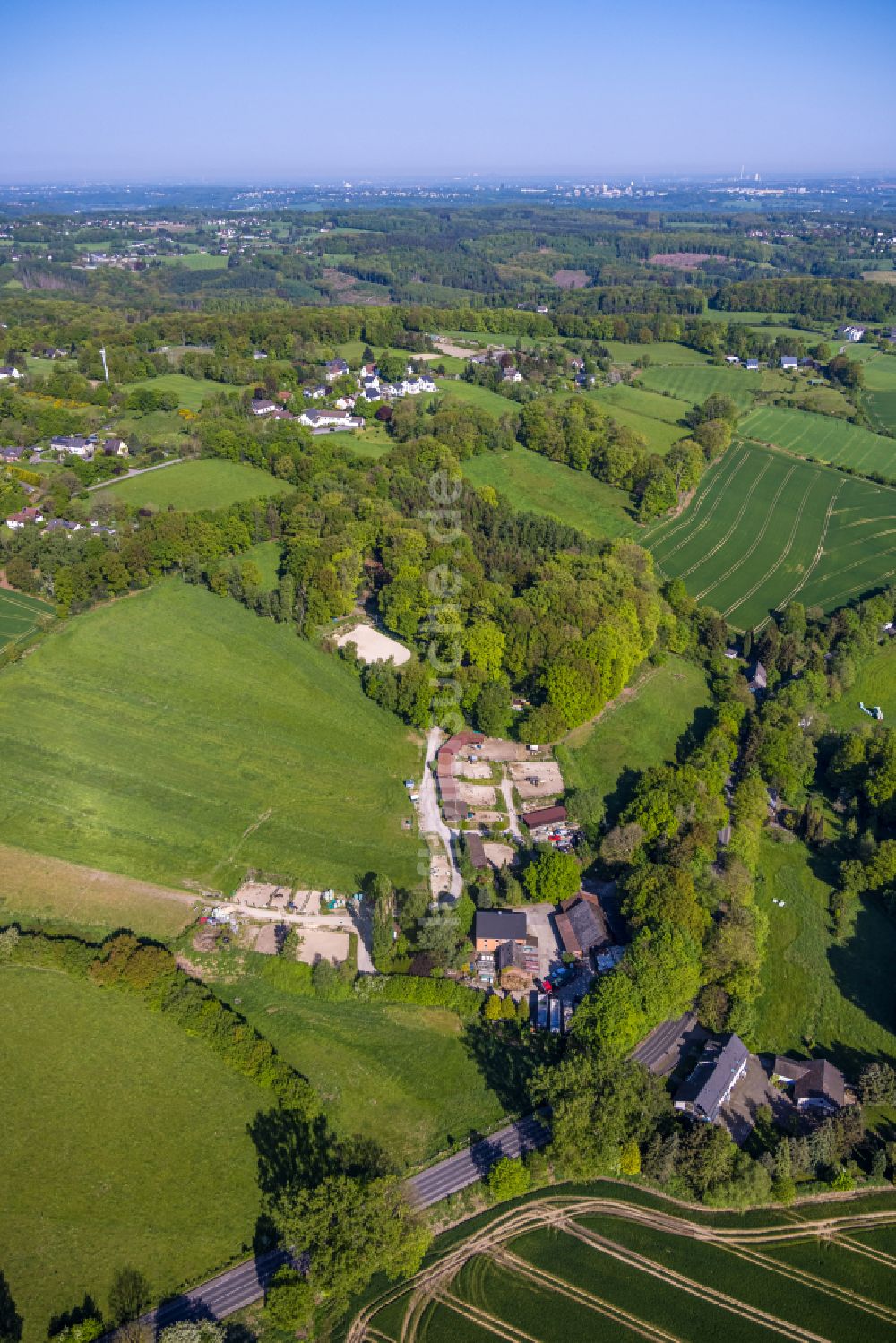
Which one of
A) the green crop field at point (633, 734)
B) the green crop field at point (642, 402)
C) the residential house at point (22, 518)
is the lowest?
the green crop field at point (633, 734)

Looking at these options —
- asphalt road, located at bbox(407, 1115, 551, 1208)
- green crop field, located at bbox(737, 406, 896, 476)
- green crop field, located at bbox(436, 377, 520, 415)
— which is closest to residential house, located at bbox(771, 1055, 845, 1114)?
asphalt road, located at bbox(407, 1115, 551, 1208)

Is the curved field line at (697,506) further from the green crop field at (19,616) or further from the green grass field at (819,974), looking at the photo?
the green crop field at (19,616)

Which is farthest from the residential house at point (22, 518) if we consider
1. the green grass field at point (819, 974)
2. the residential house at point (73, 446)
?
the green grass field at point (819, 974)

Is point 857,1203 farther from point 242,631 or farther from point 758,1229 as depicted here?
point 242,631

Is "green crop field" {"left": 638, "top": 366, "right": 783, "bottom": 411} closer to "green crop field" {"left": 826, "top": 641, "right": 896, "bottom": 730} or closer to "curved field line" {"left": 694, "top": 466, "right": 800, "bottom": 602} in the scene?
"curved field line" {"left": 694, "top": 466, "right": 800, "bottom": 602}

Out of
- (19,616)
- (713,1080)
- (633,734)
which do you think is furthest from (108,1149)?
(19,616)

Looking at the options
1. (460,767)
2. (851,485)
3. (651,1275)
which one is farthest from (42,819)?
(851,485)
